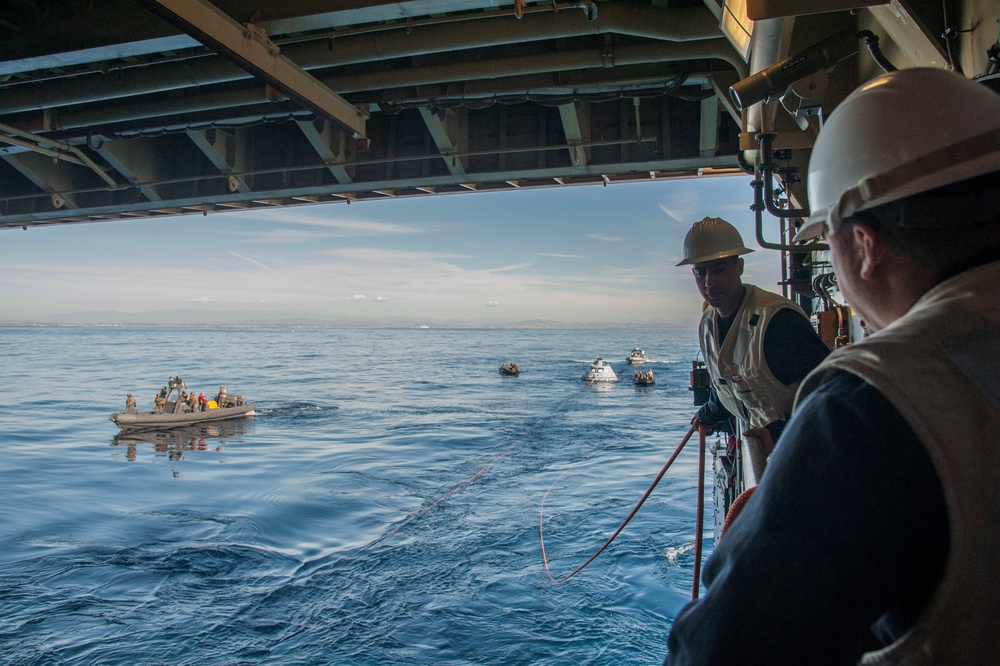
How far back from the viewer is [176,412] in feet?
78.6


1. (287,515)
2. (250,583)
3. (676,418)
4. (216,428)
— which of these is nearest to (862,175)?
(250,583)

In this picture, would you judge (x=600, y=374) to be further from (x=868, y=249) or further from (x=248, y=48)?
(x=868, y=249)

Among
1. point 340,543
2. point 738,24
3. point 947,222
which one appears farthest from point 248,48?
point 340,543

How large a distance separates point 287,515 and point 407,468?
537cm

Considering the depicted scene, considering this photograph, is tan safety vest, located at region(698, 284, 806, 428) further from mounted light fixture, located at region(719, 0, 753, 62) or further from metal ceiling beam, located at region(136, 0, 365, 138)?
metal ceiling beam, located at region(136, 0, 365, 138)

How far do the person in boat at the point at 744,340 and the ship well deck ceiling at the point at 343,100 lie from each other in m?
2.18

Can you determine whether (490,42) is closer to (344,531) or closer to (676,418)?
(344,531)

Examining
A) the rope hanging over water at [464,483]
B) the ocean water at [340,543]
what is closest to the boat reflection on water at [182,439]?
the ocean water at [340,543]

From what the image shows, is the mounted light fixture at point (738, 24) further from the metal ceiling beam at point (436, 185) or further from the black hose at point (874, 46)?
the metal ceiling beam at point (436, 185)

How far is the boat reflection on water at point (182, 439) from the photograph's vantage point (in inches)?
803

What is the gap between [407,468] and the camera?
713 inches

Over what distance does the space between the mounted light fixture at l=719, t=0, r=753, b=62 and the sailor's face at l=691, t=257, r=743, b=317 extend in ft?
4.14

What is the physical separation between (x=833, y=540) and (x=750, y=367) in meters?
3.35

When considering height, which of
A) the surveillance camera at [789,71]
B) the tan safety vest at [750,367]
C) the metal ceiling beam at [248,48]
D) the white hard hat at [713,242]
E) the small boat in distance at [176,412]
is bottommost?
the small boat in distance at [176,412]
